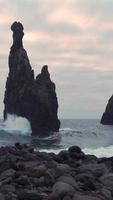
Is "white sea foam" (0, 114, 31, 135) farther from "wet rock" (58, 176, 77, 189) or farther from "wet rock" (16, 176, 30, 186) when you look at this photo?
"wet rock" (16, 176, 30, 186)

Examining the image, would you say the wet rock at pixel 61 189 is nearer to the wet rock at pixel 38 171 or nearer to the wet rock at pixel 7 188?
the wet rock at pixel 7 188

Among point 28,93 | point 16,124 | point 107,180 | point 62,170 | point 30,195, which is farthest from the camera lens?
point 16,124

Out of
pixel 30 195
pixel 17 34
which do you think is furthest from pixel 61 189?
pixel 17 34

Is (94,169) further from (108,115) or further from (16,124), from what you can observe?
(108,115)

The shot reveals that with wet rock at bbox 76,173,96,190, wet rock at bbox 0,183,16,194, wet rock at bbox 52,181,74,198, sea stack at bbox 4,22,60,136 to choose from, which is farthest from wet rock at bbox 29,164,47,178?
sea stack at bbox 4,22,60,136

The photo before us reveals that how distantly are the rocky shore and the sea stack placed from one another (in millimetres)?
86314

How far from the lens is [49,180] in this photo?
54.0ft

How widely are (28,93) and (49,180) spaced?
94031 millimetres

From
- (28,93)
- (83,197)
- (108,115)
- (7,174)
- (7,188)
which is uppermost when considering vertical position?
(28,93)

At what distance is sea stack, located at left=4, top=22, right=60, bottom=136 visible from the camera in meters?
108

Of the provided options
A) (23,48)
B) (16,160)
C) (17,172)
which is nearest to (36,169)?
(17,172)

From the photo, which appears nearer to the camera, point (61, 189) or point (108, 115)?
point (61, 189)

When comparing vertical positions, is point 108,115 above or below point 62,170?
above

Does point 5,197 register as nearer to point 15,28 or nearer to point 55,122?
point 55,122
